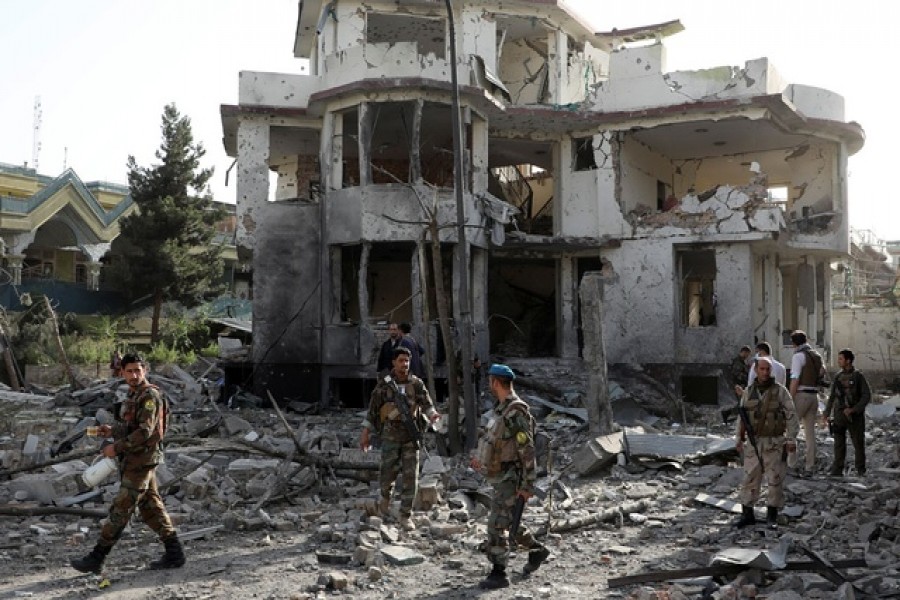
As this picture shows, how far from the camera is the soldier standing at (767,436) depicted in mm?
7277

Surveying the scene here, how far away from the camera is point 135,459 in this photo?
5930 millimetres

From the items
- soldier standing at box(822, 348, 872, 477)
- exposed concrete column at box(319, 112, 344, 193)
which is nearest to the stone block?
soldier standing at box(822, 348, 872, 477)

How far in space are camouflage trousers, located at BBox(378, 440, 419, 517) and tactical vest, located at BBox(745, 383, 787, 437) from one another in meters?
A: 2.99

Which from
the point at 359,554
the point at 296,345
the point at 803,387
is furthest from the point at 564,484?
the point at 296,345

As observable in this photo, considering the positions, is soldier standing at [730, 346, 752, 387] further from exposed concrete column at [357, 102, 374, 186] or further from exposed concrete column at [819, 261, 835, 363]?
exposed concrete column at [819, 261, 835, 363]

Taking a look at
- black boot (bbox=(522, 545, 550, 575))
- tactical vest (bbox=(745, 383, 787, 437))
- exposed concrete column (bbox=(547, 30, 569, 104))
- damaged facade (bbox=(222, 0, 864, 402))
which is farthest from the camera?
exposed concrete column (bbox=(547, 30, 569, 104))

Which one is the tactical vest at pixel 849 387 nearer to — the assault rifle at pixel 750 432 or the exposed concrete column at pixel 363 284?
the assault rifle at pixel 750 432

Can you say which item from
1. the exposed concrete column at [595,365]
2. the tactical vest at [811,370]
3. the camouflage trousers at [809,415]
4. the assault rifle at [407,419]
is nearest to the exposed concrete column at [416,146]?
the exposed concrete column at [595,365]

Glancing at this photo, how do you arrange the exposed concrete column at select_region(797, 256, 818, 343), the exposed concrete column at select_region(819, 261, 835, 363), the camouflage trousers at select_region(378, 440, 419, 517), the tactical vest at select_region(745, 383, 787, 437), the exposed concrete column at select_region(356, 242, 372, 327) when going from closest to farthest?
the tactical vest at select_region(745, 383, 787, 437) < the camouflage trousers at select_region(378, 440, 419, 517) < the exposed concrete column at select_region(356, 242, 372, 327) < the exposed concrete column at select_region(797, 256, 818, 343) < the exposed concrete column at select_region(819, 261, 835, 363)

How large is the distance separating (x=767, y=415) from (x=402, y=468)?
3.24 metres

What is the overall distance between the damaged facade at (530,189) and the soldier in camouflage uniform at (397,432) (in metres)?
8.41

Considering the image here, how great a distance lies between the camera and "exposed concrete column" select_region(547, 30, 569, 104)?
20359 millimetres

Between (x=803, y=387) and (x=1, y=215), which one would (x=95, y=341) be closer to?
(x=1, y=215)

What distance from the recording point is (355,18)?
1877cm
